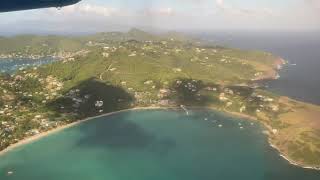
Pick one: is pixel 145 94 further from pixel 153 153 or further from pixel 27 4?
pixel 27 4

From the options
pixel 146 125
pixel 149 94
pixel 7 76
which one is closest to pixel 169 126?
pixel 146 125

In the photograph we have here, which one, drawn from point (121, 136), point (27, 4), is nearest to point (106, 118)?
point (121, 136)

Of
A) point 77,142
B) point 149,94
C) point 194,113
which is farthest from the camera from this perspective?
point 149,94

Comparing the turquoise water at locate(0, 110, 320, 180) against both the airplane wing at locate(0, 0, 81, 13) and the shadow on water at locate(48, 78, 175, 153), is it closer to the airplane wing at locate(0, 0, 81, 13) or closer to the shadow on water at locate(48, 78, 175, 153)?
the shadow on water at locate(48, 78, 175, 153)

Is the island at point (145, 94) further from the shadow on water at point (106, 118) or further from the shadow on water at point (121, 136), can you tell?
the shadow on water at point (121, 136)

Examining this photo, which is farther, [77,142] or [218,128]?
[218,128]

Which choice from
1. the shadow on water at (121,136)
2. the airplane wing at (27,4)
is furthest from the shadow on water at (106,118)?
the airplane wing at (27,4)

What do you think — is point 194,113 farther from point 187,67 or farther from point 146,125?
point 187,67

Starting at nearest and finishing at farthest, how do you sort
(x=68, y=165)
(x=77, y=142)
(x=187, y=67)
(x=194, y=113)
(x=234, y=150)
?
(x=68, y=165)
(x=234, y=150)
(x=77, y=142)
(x=194, y=113)
(x=187, y=67)
